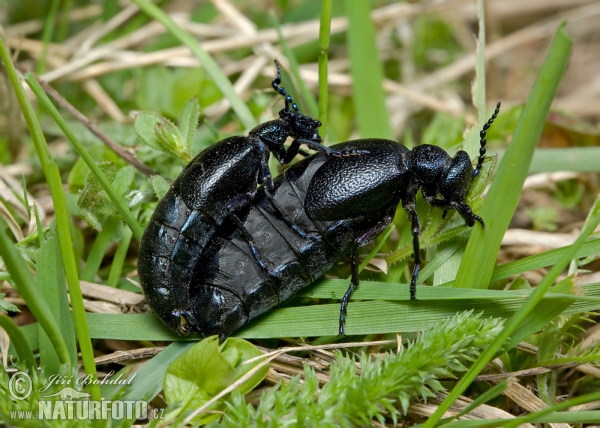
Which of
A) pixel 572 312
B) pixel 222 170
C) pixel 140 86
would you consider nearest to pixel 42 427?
pixel 222 170

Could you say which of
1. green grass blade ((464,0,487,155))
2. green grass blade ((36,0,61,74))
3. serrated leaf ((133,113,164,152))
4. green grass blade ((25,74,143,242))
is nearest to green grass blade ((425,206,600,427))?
green grass blade ((464,0,487,155))

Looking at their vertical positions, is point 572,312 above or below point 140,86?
below

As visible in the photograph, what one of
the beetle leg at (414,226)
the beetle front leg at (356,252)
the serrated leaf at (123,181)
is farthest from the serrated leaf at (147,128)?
Answer: the beetle leg at (414,226)

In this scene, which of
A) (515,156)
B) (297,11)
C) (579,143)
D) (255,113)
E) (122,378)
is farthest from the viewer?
(297,11)

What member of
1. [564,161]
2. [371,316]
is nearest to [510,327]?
[371,316]

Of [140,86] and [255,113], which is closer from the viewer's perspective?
[255,113]

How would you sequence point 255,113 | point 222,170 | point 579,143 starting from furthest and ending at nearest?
point 579,143, point 255,113, point 222,170

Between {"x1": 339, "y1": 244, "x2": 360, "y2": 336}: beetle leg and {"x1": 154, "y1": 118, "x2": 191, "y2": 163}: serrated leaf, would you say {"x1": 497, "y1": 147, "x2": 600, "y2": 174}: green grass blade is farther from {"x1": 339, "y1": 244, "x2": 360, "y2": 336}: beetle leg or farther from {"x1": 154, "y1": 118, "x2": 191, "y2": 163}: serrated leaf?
{"x1": 154, "y1": 118, "x2": 191, "y2": 163}: serrated leaf

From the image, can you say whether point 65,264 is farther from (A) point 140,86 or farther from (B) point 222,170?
(A) point 140,86
